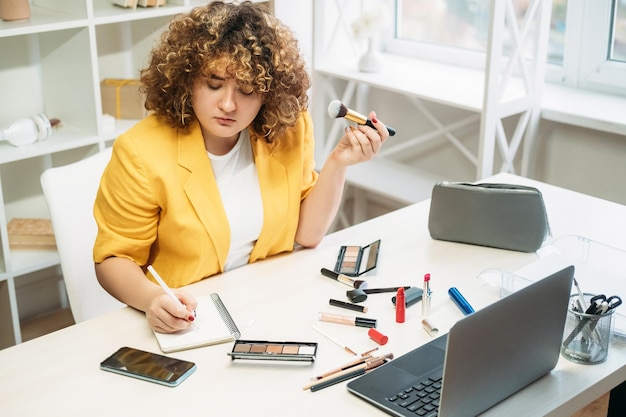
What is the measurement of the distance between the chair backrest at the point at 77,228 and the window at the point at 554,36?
1.43 m

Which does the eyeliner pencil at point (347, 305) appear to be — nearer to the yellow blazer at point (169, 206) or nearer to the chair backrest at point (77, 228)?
the yellow blazer at point (169, 206)

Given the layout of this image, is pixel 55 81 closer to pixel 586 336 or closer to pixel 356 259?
pixel 356 259

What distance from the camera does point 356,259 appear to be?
1.74m

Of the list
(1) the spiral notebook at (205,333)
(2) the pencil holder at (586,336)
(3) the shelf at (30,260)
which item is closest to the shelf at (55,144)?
(3) the shelf at (30,260)

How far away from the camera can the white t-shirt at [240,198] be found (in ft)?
5.76

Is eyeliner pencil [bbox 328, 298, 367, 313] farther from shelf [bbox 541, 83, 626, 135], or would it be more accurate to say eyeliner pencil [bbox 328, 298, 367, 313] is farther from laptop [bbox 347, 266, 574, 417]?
shelf [bbox 541, 83, 626, 135]

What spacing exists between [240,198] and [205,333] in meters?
0.41

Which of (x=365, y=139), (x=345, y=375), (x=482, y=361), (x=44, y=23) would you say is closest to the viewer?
(x=482, y=361)

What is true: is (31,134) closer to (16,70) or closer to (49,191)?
(16,70)

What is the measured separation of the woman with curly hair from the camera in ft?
5.36

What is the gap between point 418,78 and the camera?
9.48ft

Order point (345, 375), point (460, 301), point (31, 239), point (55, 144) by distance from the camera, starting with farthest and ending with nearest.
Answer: point (31, 239)
point (55, 144)
point (460, 301)
point (345, 375)

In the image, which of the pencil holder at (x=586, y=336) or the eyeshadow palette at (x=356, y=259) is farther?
the eyeshadow palette at (x=356, y=259)

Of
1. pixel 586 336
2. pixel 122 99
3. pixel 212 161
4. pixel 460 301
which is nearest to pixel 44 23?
pixel 122 99
